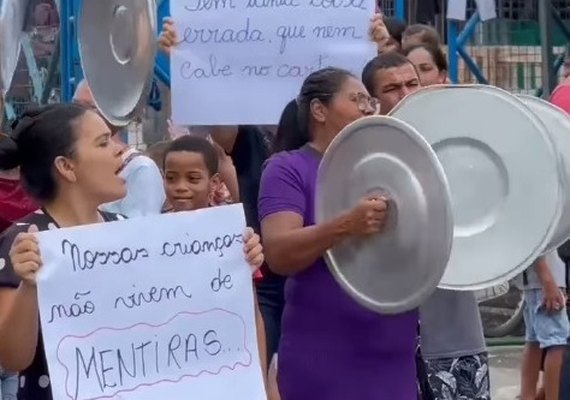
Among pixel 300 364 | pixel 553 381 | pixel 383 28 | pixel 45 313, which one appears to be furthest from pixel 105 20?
pixel 553 381

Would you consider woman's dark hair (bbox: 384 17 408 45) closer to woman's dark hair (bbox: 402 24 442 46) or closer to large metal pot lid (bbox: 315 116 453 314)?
woman's dark hair (bbox: 402 24 442 46)

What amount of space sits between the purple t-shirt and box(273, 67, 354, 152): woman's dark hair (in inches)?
7.6

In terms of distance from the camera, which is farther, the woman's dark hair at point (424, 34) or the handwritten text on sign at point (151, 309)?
the woman's dark hair at point (424, 34)

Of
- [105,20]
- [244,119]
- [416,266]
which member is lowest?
[416,266]

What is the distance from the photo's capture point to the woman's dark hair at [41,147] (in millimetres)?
3471

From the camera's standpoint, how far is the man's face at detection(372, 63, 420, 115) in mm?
4547

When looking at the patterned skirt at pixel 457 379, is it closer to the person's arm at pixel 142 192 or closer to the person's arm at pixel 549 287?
the person's arm at pixel 142 192

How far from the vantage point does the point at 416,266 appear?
3629 mm

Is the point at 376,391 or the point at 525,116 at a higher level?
the point at 525,116

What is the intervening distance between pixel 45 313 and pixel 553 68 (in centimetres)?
690

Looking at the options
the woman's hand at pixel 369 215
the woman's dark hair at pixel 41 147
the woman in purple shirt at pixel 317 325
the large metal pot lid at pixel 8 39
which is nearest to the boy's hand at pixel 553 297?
the woman in purple shirt at pixel 317 325

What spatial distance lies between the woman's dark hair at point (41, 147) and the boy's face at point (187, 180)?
1092 mm

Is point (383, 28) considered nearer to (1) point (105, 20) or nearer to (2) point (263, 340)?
(1) point (105, 20)

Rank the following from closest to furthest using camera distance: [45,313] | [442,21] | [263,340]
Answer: [45,313]
[263,340]
[442,21]
